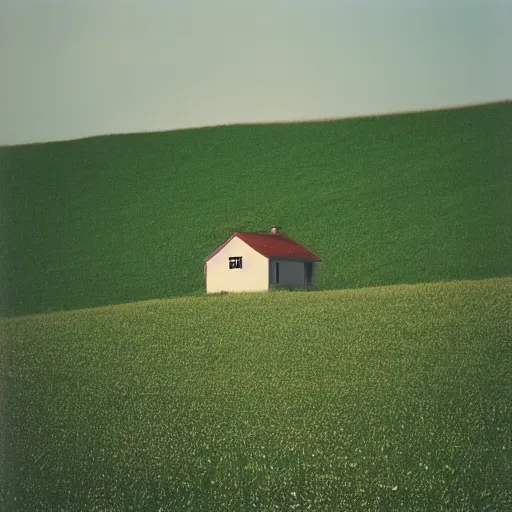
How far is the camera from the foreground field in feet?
39.4

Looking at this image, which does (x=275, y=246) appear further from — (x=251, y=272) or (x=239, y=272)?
(x=239, y=272)

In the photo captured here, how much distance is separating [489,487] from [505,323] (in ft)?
13.4

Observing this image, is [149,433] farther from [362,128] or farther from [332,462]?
[362,128]

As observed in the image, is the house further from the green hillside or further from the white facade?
the green hillside

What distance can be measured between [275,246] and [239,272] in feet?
3.27

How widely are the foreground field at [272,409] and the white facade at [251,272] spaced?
66 cm

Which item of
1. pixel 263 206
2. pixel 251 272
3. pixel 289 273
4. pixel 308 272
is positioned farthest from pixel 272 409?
pixel 263 206

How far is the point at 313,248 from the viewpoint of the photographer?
2106cm

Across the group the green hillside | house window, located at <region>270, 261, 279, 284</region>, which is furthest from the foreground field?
the green hillside

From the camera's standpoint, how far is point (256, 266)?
707 inches

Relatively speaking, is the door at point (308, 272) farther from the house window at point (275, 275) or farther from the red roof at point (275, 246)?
the house window at point (275, 275)

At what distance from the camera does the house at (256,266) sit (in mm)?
17891

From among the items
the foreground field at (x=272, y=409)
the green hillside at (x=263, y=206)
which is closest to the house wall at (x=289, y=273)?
the foreground field at (x=272, y=409)

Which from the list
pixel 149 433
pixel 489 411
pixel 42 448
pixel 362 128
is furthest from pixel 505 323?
pixel 362 128
